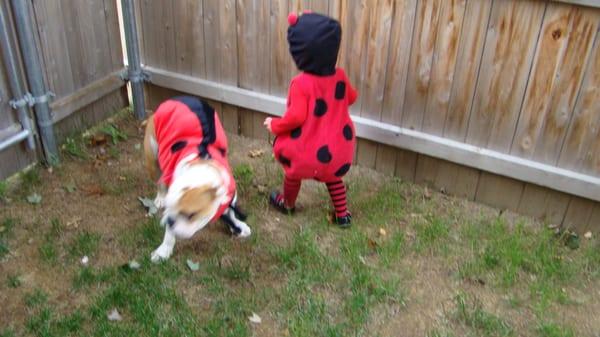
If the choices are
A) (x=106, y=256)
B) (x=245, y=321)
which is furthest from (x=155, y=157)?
(x=245, y=321)

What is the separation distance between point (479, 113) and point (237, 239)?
1757mm

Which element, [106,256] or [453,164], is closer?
[106,256]

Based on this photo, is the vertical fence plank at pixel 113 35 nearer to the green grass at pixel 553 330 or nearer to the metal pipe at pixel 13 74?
the metal pipe at pixel 13 74

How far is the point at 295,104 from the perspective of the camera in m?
3.34

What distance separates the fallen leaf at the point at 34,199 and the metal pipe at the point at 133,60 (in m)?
1.29

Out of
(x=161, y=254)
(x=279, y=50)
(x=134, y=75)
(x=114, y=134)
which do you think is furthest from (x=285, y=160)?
(x=134, y=75)

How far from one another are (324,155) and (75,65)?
227 centimetres

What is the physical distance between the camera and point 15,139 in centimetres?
405

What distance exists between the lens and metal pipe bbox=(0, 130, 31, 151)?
3.97 meters

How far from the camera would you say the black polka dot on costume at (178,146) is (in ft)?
10.6

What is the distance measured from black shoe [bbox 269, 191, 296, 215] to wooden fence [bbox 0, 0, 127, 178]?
5.90 feet

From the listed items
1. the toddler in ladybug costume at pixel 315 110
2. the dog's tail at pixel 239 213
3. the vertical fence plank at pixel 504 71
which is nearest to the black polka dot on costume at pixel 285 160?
the toddler in ladybug costume at pixel 315 110

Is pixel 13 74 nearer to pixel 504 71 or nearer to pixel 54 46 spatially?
pixel 54 46

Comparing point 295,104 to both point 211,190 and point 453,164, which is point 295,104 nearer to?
point 211,190
